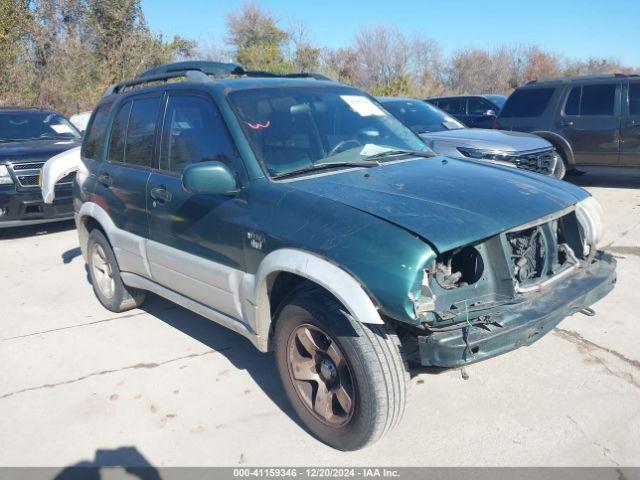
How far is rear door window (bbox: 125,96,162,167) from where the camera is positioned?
4.21 meters

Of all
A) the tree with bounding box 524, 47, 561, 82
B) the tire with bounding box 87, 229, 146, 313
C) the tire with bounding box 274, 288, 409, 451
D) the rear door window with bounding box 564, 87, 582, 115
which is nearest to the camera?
the tire with bounding box 274, 288, 409, 451

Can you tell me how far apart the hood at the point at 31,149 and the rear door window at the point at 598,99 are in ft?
27.3

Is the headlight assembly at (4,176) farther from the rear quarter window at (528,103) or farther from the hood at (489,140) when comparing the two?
the rear quarter window at (528,103)

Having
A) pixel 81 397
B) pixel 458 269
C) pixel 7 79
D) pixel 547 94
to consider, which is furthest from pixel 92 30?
pixel 458 269

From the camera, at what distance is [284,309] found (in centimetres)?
309

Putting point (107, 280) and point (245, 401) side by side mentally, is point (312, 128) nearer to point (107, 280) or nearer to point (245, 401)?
point (245, 401)

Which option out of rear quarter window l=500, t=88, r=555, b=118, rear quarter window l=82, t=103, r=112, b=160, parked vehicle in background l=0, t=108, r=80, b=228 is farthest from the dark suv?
parked vehicle in background l=0, t=108, r=80, b=228

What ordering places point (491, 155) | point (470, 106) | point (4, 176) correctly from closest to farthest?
point (491, 155) < point (4, 176) < point (470, 106)

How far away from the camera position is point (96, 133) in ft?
16.8

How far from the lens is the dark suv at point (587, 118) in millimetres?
8914

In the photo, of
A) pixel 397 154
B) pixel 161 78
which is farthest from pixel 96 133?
pixel 397 154

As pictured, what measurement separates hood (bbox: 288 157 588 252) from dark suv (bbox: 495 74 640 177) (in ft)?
20.7

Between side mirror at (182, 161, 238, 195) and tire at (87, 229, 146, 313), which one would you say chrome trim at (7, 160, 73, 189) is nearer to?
tire at (87, 229, 146, 313)

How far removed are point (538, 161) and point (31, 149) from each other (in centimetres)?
724
